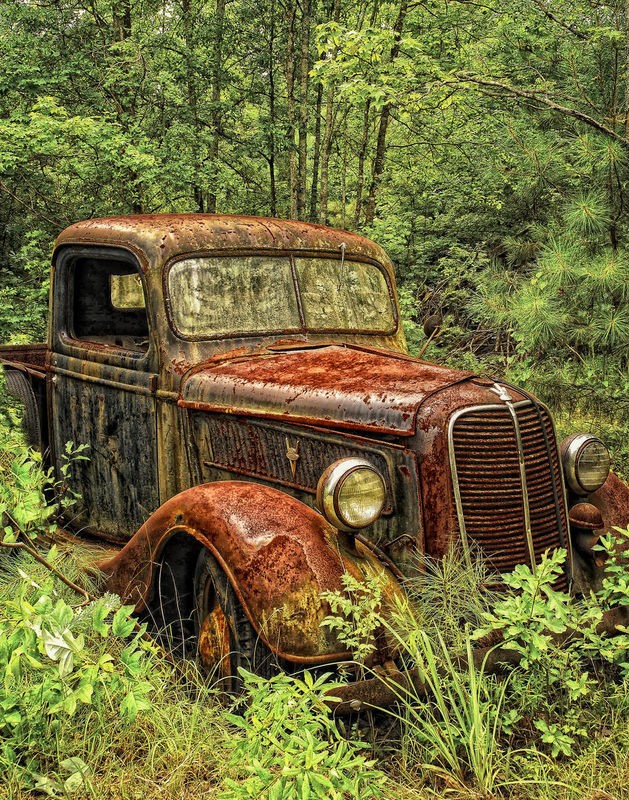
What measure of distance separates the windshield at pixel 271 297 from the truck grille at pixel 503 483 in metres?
1.36

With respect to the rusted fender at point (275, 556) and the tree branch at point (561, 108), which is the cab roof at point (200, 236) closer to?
the rusted fender at point (275, 556)

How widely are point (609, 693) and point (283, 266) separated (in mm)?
2463

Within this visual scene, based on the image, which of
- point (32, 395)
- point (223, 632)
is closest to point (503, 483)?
point (223, 632)

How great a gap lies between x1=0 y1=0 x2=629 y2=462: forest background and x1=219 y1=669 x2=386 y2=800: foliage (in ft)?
12.0

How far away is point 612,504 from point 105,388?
2571 millimetres

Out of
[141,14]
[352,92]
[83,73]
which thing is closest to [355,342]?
[352,92]

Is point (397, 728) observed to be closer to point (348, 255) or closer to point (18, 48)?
point (348, 255)

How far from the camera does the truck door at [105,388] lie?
4.00 meters

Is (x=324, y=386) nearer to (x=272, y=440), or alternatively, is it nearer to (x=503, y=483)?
(x=272, y=440)

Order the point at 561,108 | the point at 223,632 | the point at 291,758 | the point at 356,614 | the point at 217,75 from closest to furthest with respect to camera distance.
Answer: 1. the point at 291,758
2. the point at 356,614
3. the point at 223,632
4. the point at 561,108
5. the point at 217,75

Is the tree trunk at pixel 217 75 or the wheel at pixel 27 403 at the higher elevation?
the tree trunk at pixel 217 75

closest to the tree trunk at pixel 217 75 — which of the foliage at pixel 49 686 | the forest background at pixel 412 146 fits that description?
the forest background at pixel 412 146

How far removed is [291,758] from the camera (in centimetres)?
205

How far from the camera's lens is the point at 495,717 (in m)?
2.46
